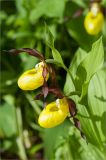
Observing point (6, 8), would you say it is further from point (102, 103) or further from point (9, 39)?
point (102, 103)

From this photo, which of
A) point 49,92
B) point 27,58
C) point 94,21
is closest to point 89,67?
point 49,92

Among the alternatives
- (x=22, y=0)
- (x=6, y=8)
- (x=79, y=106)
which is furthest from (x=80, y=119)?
(x=6, y=8)

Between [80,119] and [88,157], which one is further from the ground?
[80,119]

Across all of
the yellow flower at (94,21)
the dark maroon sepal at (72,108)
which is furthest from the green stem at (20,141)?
the dark maroon sepal at (72,108)

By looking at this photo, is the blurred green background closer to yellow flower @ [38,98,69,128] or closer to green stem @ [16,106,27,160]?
green stem @ [16,106,27,160]

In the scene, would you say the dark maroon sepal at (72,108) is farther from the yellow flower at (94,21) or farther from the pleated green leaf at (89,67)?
the yellow flower at (94,21)
